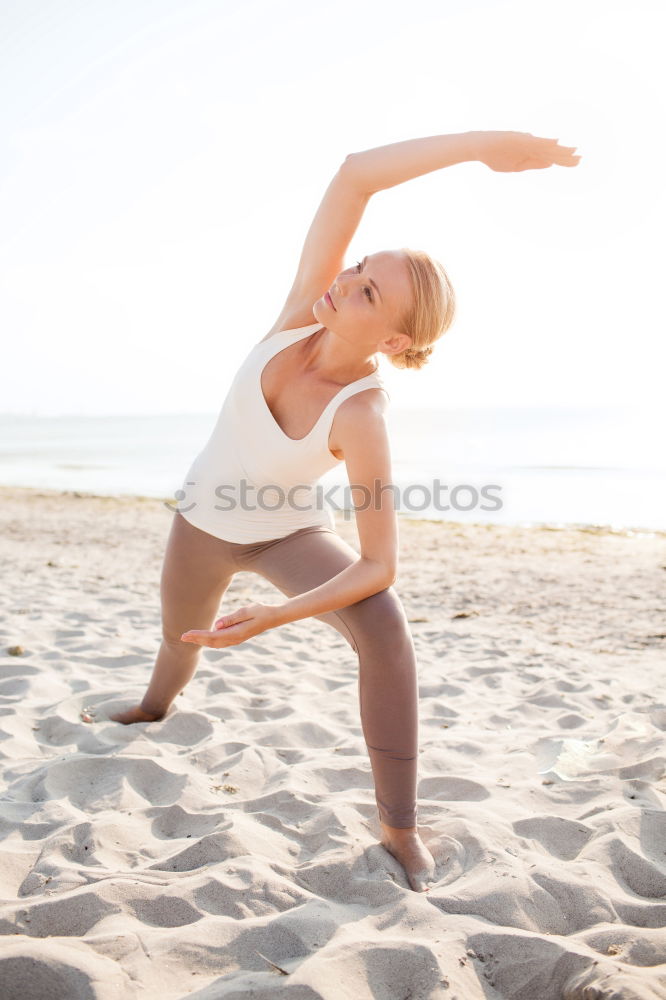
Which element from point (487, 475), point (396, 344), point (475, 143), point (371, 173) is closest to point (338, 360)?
point (396, 344)

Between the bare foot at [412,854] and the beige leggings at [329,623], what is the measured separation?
3 centimetres

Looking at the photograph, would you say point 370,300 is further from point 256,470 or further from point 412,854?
point 412,854

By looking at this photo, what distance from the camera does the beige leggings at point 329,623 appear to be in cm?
229

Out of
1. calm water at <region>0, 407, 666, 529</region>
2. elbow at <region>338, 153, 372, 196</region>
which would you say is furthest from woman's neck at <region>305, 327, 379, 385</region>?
calm water at <region>0, 407, 666, 529</region>

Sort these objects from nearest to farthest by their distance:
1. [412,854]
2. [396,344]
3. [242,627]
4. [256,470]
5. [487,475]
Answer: [242,627] < [412,854] < [396,344] < [256,470] < [487,475]

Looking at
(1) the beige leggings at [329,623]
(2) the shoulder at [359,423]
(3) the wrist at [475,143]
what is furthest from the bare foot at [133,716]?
(3) the wrist at [475,143]

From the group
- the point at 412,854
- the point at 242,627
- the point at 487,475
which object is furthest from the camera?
the point at 487,475

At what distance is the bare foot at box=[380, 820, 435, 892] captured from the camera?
2184 mm

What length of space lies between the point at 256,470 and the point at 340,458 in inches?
12.2

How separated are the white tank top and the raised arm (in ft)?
0.47

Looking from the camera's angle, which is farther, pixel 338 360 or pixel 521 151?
pixel 338 360

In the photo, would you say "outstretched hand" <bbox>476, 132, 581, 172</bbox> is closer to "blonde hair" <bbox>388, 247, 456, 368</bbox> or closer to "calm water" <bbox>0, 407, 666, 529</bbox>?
"blonde hair" <bbox>388, 247, 456, 368</bbox>

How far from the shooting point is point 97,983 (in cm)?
165

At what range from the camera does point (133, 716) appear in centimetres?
329
